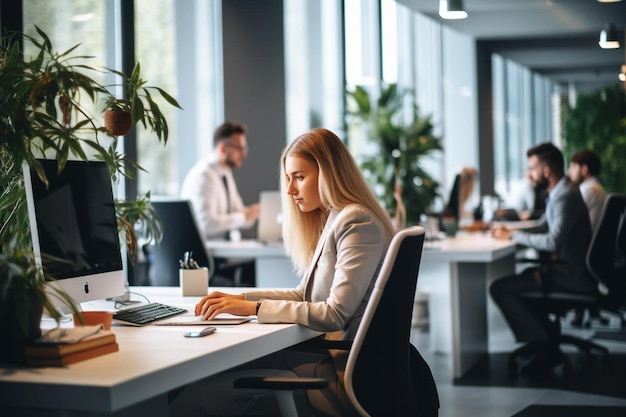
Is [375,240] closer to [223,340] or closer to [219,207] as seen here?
[223,340]

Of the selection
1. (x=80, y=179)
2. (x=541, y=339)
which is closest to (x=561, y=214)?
(x=541, y=339)

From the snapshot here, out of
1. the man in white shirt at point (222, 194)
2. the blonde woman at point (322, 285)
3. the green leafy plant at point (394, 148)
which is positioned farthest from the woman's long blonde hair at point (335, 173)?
the green leafy plant at point (394, 148)

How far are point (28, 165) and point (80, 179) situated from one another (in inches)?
13.3

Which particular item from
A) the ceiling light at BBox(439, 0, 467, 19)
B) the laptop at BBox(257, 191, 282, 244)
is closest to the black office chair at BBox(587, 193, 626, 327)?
the ceiling light at BBox(439, 0, 467, 19)

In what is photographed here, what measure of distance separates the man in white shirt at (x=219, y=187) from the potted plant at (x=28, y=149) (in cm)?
295

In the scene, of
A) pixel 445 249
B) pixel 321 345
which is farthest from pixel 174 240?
pixel 321 345

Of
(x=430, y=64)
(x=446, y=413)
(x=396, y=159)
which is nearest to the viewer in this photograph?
(x=446, y=413)

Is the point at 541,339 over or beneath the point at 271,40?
beneath

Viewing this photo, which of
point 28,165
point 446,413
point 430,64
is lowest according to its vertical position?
point 446,413

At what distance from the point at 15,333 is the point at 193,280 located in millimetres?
1441

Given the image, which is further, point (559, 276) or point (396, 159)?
point (396, 159)

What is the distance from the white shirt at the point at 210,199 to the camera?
6488mm

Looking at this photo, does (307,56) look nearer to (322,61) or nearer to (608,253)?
(322,61)

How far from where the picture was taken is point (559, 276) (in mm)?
5684
